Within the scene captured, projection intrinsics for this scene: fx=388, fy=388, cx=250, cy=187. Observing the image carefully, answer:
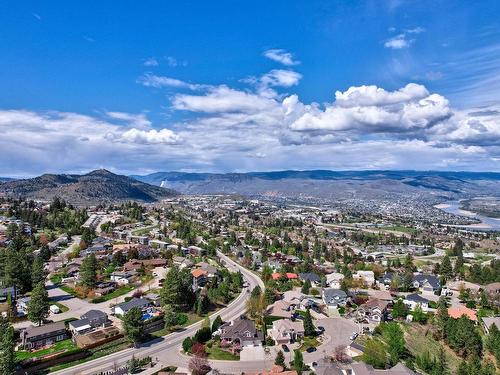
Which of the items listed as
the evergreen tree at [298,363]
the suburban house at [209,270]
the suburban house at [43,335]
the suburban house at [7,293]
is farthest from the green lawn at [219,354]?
the suburban house at [7,293]

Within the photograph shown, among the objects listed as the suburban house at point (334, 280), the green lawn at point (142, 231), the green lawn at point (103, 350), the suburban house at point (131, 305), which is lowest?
the suburban house at point (334, 280)

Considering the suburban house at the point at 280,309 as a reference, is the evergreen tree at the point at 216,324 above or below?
above

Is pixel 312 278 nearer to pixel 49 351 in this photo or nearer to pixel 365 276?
pixel 365 276

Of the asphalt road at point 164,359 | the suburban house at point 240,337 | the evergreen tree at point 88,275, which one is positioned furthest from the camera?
the evergreen tree at point 88,275

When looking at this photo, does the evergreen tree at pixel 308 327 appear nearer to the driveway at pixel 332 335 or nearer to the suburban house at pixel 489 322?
the driveway at pixel 332 335

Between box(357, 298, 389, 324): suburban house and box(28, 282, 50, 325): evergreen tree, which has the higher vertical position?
box(28, 282, 50, 325): evergreen tree

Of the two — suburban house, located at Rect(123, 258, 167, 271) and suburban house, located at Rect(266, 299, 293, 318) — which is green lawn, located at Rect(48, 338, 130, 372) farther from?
suburban house, located at Rect(123, 258, 167, 271)

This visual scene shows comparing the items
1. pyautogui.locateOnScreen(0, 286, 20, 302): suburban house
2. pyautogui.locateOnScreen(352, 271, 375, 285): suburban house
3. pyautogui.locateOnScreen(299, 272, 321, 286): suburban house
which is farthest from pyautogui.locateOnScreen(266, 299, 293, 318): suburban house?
pyautogui.locateOnScreen(0, 286, 20, 302): suburban house
